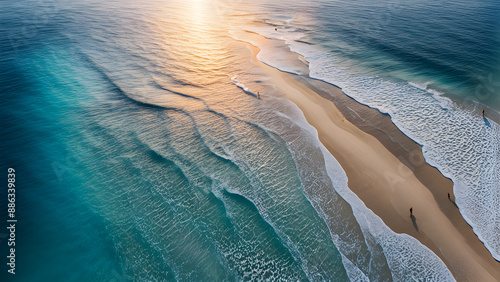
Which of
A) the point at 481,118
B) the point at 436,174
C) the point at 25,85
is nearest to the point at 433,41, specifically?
the point at 481,118

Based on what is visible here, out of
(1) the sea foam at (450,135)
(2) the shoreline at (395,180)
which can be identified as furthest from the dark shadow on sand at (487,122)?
(2) the shoreline at (395,180)

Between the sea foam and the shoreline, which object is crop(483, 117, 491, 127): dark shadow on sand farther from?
the shoreline

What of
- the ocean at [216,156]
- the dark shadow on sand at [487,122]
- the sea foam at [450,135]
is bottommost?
the ocean at [216,156]

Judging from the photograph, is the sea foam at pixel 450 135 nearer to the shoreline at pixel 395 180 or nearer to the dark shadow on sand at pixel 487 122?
the dark shadow on sand at pixel 487 122

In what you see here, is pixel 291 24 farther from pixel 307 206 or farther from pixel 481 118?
pixel 307 206

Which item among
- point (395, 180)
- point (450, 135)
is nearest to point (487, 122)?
point (450, 135)

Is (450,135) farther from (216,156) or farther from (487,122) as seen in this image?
(216,156)

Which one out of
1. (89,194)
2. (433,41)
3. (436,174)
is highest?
(433,41)
